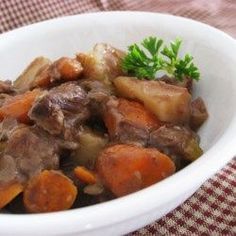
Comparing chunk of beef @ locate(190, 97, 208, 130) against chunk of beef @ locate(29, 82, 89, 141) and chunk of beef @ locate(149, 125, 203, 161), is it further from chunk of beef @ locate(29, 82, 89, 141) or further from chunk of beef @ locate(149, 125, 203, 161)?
chunk of beef @ locate(29, 82, 89, 141)

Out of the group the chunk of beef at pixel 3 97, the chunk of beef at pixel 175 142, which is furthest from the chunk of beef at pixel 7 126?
the chunk of beef at pixel 175 142

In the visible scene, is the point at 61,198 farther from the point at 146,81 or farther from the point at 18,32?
the point at 18,32

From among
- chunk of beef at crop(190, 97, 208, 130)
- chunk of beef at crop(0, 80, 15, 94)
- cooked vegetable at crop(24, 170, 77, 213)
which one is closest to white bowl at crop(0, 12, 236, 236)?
chunk of beef at crop(190, 97, 208, 130)

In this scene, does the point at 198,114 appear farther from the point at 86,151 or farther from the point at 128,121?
the point at 86,151

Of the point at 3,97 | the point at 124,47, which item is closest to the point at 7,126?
the point at 3,97

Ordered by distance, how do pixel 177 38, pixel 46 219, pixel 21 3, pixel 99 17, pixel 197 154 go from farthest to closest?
pixel 21 3
pixel 99 17
pixel 177 38
pixel 197 154
pixel 46 219

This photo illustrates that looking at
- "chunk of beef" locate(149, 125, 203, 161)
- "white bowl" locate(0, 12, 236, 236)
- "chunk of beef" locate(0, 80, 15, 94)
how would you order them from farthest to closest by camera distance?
"chunk of beef" locate(0, 80, 15, 94) < "chunk of beef" locate(149, 125, 203, 161) < "white bowl" locate(0, 12, 236, 236)

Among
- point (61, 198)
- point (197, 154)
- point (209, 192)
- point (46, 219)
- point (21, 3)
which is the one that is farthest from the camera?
point (21, 3)

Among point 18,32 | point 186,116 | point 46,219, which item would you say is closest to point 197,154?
point 186,116
